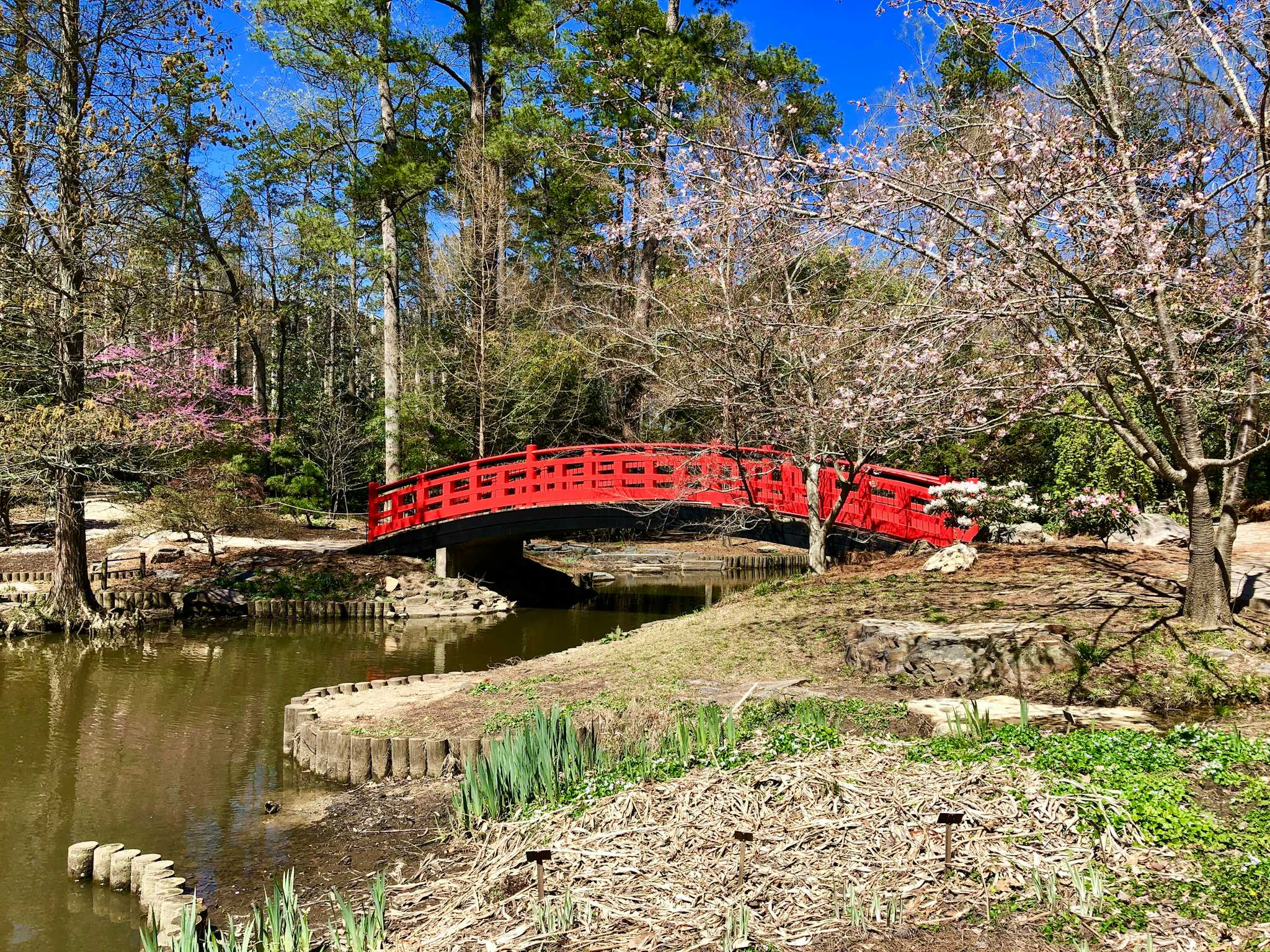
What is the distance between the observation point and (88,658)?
1172 cm

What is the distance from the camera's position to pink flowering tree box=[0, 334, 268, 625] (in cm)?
1116

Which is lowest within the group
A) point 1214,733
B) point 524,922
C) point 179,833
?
point 179,833

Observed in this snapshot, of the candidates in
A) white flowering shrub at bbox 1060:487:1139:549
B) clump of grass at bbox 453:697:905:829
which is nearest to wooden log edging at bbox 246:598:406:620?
white flowering shrub at bbox 1060:487:1139:549

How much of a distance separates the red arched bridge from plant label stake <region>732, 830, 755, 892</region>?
864 centimetres

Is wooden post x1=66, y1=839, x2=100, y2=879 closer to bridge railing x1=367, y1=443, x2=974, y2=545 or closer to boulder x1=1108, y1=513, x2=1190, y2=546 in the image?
bridge railing x1=367, y1=443, x2=974, y2=545

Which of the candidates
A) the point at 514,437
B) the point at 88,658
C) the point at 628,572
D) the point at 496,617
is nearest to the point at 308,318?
the point at 514,437

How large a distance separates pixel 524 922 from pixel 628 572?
18.2 m

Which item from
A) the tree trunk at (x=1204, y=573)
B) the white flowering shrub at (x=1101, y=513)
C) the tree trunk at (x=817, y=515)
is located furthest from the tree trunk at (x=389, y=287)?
the tree trunk at (x=1204, y=573)

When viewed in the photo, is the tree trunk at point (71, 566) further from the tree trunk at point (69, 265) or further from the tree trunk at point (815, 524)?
the tree trunk at point (815, 524)

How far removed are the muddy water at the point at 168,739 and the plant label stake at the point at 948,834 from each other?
3.73 m

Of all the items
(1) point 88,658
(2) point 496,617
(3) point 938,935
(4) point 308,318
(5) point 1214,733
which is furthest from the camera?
(4) point 308,318

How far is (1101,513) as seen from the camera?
1034 cm

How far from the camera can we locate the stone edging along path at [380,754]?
6.47 m

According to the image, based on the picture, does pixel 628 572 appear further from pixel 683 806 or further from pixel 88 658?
pixel 683 806
